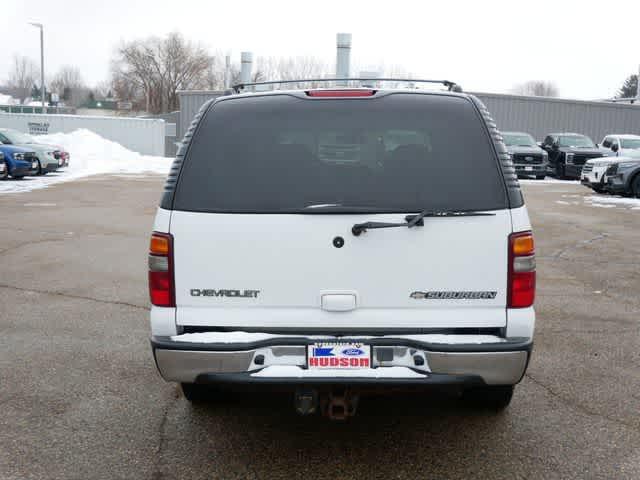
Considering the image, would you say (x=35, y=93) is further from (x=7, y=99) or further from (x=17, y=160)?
(x=17, y=160)

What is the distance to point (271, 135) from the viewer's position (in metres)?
3.39

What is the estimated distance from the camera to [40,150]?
23016 millimetres

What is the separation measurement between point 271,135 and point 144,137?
3335cm

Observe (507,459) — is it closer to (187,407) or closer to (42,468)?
(187,407)

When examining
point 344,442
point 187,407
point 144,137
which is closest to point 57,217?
point 187,407

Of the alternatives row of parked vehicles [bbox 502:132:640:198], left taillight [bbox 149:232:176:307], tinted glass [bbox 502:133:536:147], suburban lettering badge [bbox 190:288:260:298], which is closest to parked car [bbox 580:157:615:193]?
row of parked vehicles [bbox 502:132:640:198]

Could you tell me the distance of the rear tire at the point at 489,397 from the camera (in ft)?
13.0

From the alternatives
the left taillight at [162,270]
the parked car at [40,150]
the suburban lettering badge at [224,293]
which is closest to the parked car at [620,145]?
the parked car at [40,150]

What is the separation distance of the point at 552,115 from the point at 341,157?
121 ft

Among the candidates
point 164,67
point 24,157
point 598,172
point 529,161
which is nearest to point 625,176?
point 598,172

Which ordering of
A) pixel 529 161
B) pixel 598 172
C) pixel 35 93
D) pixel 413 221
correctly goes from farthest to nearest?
pixel 35 93 → pixel 529 161 → pixel 598 172 → pixel 413 221

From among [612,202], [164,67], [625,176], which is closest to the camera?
[612,202]

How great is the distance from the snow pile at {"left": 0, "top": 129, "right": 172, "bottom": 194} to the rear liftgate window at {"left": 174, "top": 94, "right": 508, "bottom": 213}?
2133cm

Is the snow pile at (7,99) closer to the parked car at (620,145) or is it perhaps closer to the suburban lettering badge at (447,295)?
the parked car at (620,145)
